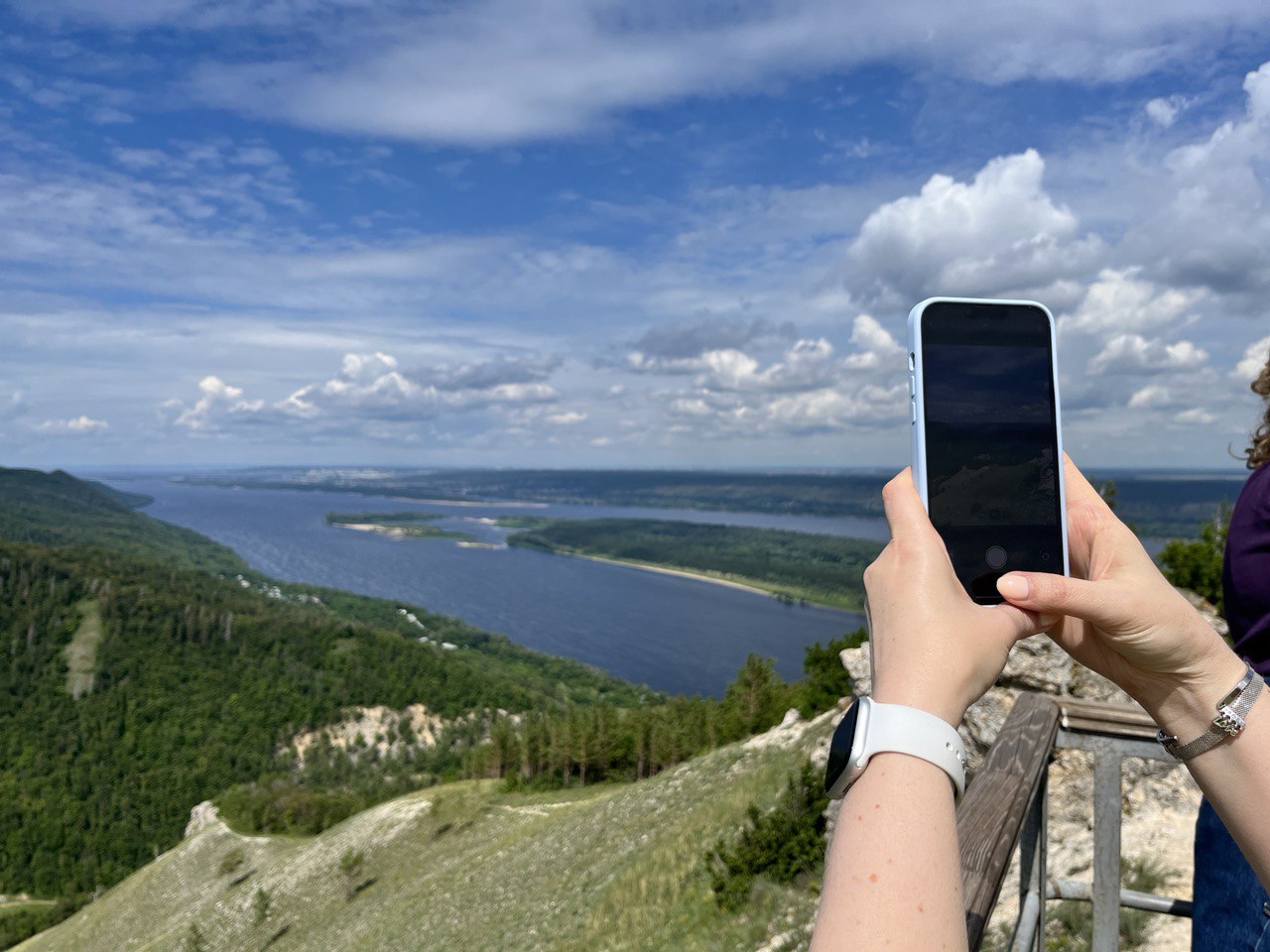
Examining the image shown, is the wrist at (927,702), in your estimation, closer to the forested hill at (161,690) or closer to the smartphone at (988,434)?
the smartphone at (988,434)

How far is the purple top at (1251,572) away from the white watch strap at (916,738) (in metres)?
1.09

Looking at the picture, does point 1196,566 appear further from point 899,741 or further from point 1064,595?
point 899,741

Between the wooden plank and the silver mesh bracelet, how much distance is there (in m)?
0.67

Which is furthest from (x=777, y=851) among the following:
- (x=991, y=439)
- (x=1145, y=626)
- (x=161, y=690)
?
(x=161, y=690)

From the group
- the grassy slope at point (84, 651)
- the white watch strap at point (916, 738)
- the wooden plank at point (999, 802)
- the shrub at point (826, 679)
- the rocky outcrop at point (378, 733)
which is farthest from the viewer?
the grassy slope at point (84, 651)

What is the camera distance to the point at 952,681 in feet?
4.07

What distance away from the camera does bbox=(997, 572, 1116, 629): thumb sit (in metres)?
1.38

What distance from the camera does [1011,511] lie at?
169cm

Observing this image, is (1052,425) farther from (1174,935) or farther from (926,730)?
(1174,935)

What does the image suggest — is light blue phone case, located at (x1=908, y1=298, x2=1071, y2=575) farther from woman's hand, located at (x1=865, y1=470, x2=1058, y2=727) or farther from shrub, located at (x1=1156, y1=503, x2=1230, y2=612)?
shrub, located at (x1=1156, y1=503, x2=1230, y2=612)

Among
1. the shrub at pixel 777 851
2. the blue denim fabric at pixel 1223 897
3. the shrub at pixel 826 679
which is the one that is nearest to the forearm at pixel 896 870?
the blue denim fabric at pixel 1223 897

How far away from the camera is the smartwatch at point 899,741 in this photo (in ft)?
3.83

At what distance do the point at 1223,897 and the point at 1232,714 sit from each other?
86 cm

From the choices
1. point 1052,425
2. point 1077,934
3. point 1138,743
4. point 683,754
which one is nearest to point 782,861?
point 1077,934
